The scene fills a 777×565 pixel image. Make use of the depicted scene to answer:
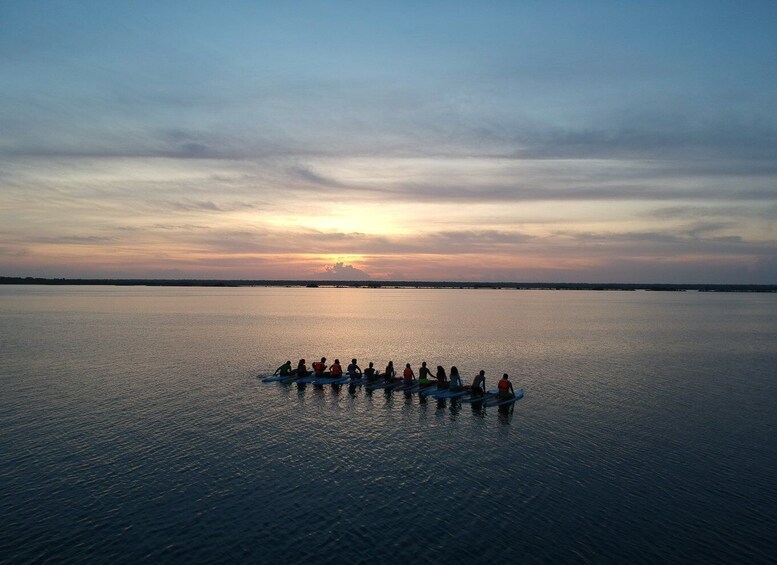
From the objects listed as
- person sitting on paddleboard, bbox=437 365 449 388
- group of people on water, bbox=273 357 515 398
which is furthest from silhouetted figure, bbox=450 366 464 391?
person sitting on paddleboard, bbox=437 365 449 388

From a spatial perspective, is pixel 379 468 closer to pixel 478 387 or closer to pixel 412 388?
pixel 478 387

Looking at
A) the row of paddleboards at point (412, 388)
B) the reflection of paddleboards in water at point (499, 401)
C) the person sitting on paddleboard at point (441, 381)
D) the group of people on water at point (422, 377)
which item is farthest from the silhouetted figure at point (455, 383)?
the reflection of paddleboards in water at point (499, 401)

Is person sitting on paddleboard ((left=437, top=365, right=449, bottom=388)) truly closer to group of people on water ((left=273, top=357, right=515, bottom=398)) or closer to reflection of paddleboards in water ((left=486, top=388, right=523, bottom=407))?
group of people on water ((left=273, top=357, right=515, bottom=398))

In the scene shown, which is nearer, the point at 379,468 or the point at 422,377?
the point at 379,468

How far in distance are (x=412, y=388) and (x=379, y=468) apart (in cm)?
1644

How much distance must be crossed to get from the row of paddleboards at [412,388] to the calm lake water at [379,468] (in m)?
0.78

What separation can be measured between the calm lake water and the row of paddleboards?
0.78 m

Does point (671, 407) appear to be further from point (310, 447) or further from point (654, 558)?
point (310, 447)

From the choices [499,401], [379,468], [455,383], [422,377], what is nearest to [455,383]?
[455,383]

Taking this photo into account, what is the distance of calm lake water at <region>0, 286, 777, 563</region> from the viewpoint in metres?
17.7

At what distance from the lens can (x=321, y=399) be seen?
3850 cm

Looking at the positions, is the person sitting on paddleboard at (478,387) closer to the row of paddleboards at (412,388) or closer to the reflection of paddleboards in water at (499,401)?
the row of paddleboards at (412,388)

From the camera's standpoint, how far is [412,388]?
4044 centimetres

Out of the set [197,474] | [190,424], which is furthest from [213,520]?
[190,424]
